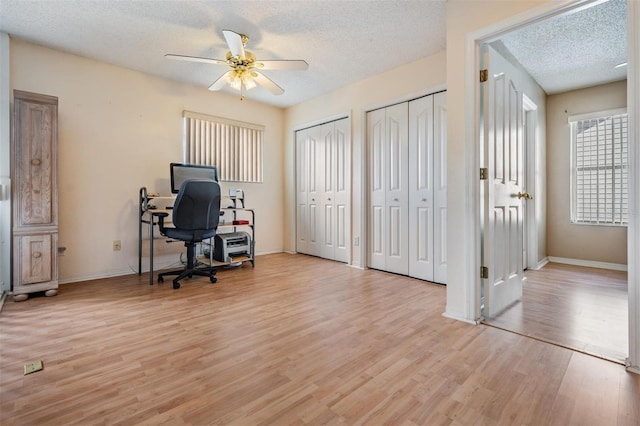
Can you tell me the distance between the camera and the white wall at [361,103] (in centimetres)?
335

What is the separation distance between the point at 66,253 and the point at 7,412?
100 inches

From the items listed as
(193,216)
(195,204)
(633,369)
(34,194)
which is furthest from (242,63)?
(633,369)

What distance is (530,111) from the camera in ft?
13.3

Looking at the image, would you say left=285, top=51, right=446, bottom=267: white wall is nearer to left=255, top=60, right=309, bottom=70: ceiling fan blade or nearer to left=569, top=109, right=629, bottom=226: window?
left=255, top=60, right=309, bottom=70: ceiling fan blade

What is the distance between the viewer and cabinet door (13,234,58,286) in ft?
8.88

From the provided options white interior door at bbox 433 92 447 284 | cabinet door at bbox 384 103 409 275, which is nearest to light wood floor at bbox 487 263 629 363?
white interior door at bbox 433 92 447 284

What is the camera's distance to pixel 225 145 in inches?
178

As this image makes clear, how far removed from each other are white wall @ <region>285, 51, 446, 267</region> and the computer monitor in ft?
5.01

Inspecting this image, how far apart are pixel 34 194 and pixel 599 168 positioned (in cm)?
656

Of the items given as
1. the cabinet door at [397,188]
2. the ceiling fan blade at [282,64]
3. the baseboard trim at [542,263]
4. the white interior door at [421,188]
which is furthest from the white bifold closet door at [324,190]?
the baseboard trim at [542,263]

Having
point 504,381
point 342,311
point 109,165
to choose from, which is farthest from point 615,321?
point 109,165

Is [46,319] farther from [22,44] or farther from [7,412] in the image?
[22,44]

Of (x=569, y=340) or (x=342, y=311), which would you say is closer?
(x=569, y=340)

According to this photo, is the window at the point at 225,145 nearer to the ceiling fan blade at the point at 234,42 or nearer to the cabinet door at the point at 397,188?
the ceiling fan blade at the point at 234,42
